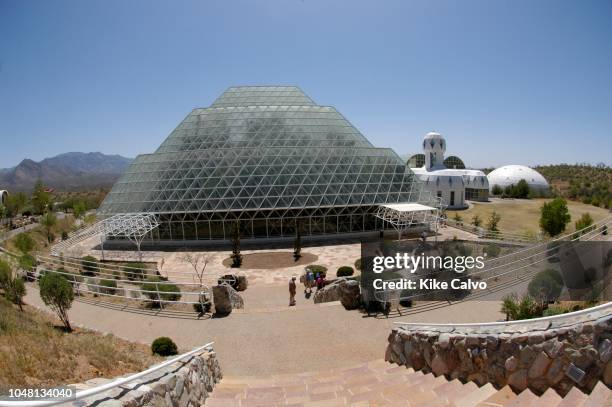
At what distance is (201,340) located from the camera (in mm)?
12734

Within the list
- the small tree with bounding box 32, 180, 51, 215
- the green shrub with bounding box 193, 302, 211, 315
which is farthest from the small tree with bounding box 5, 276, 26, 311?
the small tree with bounding box 32, 180, 51, 215

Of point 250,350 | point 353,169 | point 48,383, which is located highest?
point 353,169

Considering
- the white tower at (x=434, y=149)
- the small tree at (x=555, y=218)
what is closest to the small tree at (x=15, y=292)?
the small tree at (x=555, y=218)

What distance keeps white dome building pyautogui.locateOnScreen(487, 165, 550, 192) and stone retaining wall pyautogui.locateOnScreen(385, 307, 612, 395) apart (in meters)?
69.1

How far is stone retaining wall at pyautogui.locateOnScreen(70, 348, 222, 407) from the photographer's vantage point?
171 inches

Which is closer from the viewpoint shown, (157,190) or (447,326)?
(447,326)

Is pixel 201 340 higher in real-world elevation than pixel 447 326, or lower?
lower

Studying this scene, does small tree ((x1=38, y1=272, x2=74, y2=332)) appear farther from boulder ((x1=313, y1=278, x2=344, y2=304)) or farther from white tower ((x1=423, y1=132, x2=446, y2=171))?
white tower ((x1=423, y1=132, x2=446, y2=171))

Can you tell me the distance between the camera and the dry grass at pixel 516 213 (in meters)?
37.2

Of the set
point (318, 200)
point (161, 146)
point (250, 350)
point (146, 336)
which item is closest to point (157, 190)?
point (161, 146)

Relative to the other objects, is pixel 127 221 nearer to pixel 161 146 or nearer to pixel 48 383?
pixel 161 146

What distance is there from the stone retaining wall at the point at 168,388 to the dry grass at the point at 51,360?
6.08ft

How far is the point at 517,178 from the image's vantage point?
66188mm

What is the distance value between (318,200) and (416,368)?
23.1 m
